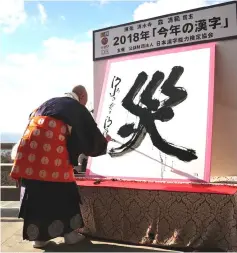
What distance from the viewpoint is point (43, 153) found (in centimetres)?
289

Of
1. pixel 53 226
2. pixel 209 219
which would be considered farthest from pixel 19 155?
pixel 209 219

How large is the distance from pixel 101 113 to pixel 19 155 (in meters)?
1.30

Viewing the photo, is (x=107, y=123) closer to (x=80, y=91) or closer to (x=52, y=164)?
(x=80, y=91)

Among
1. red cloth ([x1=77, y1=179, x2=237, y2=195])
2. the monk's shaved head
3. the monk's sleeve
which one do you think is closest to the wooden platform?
red cloth ([x1=77, y1=179, x2=237, y2=195])

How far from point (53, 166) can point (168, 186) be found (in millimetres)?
1047

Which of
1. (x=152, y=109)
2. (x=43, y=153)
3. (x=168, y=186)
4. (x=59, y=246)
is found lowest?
(x=59, y=246)

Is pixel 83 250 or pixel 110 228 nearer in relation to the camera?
pixel 83 250

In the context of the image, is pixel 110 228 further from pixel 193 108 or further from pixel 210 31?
pixel 210 31

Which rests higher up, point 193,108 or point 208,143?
point 193,108

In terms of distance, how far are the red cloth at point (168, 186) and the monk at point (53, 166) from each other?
13.8 inches

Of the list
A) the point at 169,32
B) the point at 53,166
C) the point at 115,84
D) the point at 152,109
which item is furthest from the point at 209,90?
the point at 53,166

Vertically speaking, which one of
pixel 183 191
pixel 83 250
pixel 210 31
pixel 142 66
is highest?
pixel 210 31

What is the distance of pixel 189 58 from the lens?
11.9ft

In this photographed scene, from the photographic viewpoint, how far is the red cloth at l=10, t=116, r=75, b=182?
288 cm
